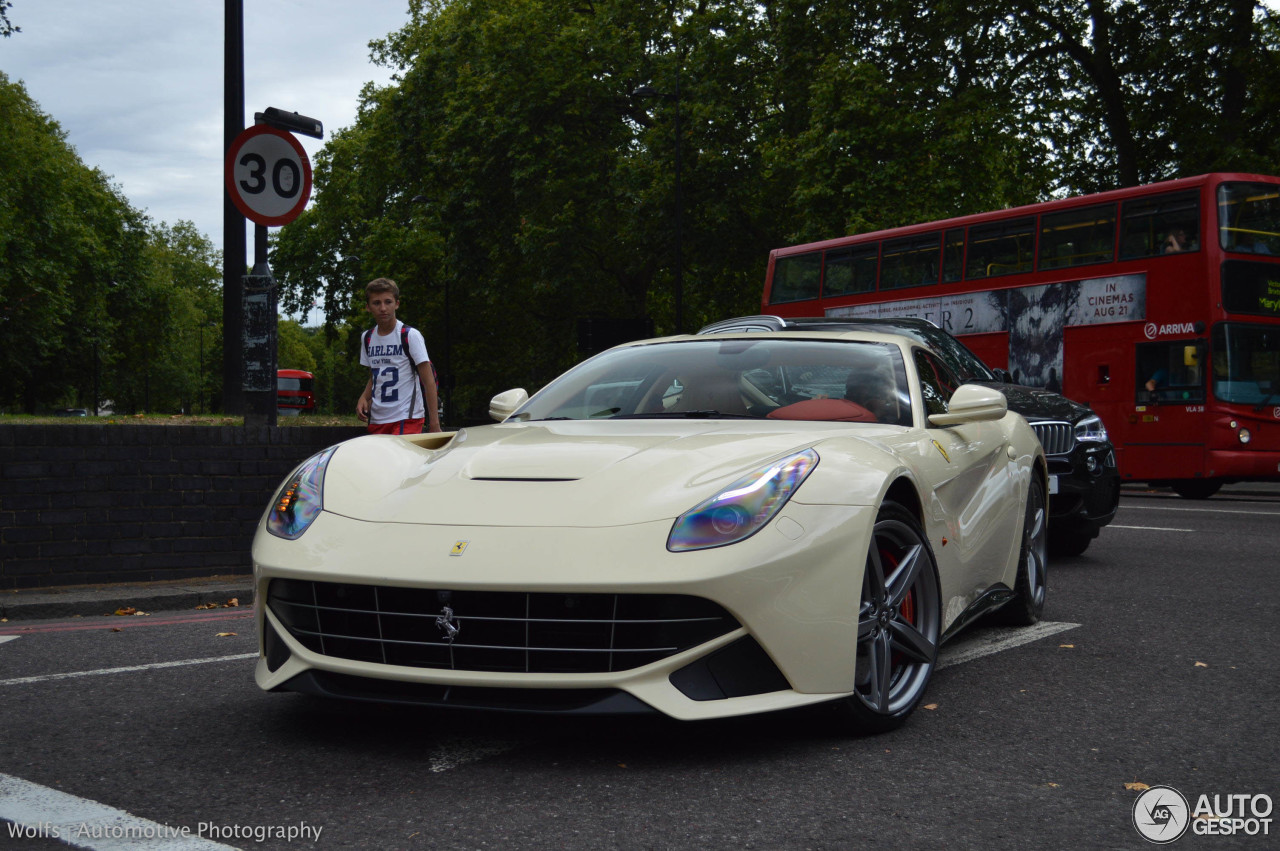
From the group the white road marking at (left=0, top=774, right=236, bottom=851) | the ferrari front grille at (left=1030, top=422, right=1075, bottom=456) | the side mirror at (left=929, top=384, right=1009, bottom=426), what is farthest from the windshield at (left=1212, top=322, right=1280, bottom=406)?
the white road marking at (left=0, top=774, right=236, bottom=851)

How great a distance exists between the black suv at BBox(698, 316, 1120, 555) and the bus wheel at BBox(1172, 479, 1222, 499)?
949 cm

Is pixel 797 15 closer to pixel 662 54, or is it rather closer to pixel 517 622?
pixel 662 54

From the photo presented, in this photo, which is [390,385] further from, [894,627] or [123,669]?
[894,627]

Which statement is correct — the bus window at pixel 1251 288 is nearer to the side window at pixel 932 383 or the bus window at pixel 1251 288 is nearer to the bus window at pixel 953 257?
the bus window at pixel 953 257

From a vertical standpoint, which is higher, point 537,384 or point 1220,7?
point 1220,7

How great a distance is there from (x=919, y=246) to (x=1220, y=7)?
25.9 feet

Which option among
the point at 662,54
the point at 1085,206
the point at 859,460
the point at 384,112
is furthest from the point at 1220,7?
the point at 384,112

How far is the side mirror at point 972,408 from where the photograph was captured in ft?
→ 15.0

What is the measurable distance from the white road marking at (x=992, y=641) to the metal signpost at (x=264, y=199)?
477 cm

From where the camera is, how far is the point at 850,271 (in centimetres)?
1928

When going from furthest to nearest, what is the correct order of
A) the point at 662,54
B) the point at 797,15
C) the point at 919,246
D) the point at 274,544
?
the point at 662,54 < the point at 797,15 < the point at 919,246 < the point at 274,544

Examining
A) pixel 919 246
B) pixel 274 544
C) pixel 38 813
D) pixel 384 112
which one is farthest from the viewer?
pixel 384 112

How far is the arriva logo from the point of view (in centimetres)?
1531

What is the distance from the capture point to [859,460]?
3789mm
